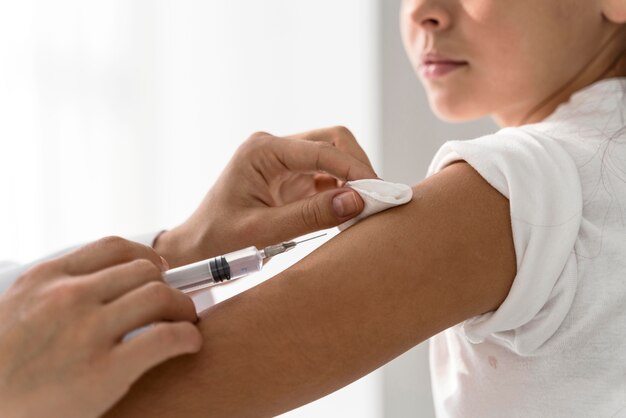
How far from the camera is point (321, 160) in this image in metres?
0.94

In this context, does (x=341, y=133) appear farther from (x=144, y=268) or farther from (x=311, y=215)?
(x=144, y=268)

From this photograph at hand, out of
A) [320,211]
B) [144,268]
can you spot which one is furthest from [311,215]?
[144,268]

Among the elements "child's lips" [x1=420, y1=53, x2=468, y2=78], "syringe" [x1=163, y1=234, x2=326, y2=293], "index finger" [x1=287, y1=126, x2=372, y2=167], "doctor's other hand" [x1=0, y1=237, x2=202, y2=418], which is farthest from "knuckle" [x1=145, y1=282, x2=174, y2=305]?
"child's lips" [x1=420, y1=53, x2=468, y2=78]

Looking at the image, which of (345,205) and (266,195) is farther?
(266,195)

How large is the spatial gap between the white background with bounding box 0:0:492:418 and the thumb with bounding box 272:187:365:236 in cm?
67

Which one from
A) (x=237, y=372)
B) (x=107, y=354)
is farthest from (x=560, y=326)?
(x=107, y=354)

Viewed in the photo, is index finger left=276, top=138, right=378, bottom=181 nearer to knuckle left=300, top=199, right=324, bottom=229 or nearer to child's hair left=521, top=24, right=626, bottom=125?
knuckle left=300, top=199, right=324, bottom=229

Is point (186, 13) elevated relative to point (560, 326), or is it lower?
elevated

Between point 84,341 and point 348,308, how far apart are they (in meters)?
0.24

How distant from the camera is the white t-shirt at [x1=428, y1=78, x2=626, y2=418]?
0.76 metres

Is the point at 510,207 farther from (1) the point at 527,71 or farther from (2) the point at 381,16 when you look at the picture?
(2) the point at 381,16

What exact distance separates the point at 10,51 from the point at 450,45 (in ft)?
2.82

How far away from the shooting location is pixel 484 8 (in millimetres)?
981

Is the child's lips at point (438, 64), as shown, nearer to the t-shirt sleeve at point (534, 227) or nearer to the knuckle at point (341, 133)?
the knuckle at point (341, 133)
